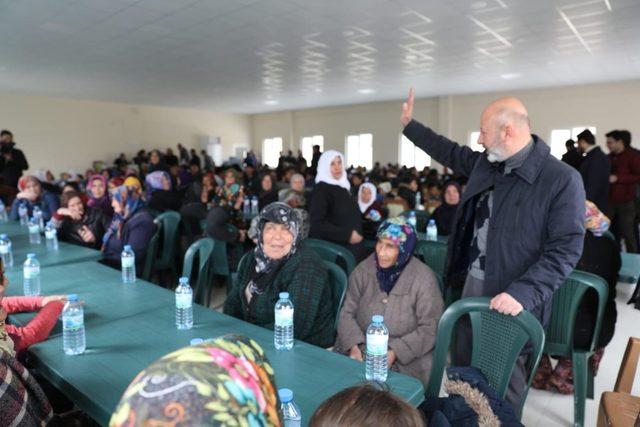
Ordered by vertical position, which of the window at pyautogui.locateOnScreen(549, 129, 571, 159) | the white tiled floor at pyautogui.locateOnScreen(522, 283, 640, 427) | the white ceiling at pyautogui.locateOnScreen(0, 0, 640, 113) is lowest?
the white tiled floor at pyautogui.locateOnScreen(522, 283, 640, 427)

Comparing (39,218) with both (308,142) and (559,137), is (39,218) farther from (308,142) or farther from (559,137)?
(308,142)

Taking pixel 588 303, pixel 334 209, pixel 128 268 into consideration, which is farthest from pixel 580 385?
pixel 128 268

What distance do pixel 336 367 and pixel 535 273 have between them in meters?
0.87

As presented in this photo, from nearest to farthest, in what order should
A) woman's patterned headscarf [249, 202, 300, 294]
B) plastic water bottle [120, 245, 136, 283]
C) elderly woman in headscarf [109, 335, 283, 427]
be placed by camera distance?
elderly woman in headscarf [109, 335, 283, 427]
woman's patterned headscarf [249, 202, 300, 294]
plastic water bottle [120, 245, 136, 283]

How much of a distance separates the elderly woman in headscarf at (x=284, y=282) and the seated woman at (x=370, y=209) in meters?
2.10

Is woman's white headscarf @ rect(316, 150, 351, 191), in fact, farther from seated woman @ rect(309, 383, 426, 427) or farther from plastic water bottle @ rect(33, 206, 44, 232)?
plastic water bottle @ rect(33, 206, 44, 232)

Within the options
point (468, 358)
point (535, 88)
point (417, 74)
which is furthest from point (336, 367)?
point (535, 88)

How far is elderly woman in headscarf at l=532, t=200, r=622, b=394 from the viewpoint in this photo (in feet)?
7.61

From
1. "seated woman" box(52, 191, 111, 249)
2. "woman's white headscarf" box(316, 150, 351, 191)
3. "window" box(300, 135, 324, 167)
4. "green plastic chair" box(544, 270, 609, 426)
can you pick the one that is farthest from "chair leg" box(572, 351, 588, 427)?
"window" box(300, 135, 324, 167)

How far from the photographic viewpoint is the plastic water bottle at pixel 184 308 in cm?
190

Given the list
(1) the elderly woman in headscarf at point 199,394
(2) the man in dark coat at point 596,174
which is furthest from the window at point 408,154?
(1) the elderly woman in headscarf at point 199,394

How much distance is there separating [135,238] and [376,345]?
8.18 ft

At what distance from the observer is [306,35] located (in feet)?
20.5

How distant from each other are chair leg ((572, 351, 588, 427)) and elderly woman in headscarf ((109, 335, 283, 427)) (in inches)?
88.6
